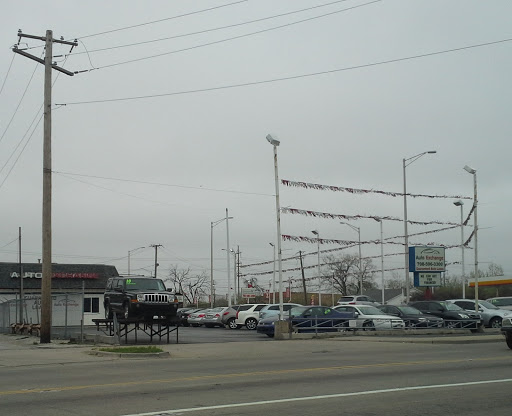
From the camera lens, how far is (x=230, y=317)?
42094 mm

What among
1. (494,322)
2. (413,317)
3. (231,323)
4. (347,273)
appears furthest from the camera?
(347,273)

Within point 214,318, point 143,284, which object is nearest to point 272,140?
point 143,284

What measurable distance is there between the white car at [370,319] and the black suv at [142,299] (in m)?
9.31

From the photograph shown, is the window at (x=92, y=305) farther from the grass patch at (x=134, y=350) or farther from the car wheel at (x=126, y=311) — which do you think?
the grass patch at (x=134, y=350)

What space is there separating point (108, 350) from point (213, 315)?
24757 millimetres

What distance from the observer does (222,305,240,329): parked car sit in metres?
41.9

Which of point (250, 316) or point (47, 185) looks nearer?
point (47, 185)

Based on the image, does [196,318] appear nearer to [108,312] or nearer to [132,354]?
[108,312]

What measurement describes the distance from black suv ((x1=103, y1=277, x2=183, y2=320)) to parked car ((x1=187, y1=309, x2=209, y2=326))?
66.5 feet

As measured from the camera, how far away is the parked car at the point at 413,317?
32.6 metres

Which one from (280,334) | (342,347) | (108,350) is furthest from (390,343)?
(108,350)

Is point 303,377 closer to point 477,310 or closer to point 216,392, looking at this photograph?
point 216,392

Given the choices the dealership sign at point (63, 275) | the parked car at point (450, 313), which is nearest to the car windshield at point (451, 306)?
the parked car at point (450, 313)

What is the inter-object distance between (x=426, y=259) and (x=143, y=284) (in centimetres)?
2193
